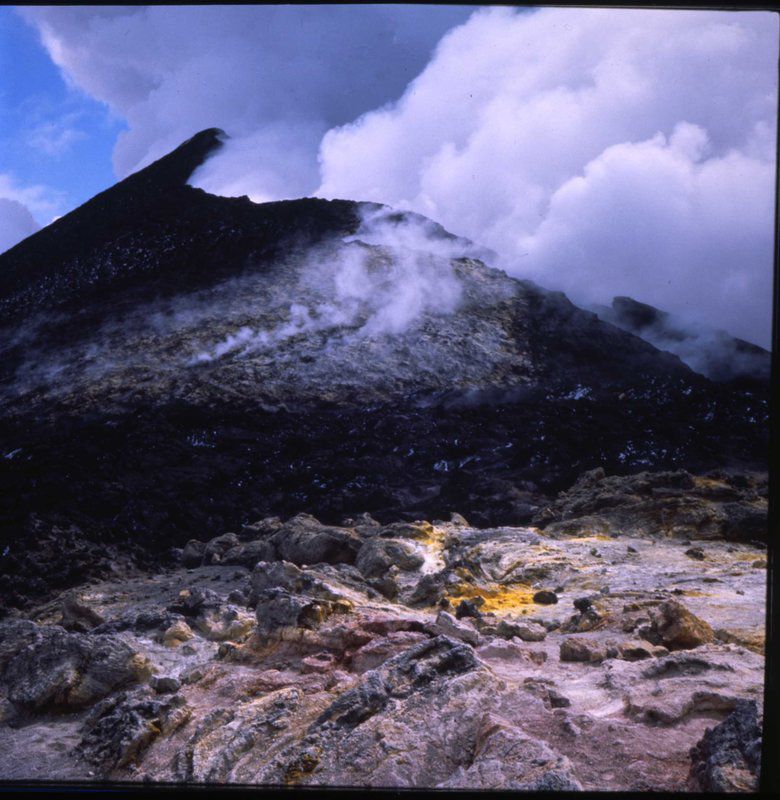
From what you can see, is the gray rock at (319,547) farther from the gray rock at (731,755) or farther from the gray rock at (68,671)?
the gray rock at (731,755)

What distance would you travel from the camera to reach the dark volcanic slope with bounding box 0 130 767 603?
51.6ft

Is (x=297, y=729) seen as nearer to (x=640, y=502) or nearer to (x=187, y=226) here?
(x=640, y=502)

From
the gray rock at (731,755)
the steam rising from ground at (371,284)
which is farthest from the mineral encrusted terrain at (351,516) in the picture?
the steam rising from ground at (371,284)

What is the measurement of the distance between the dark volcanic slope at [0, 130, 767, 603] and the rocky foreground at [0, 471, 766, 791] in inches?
221

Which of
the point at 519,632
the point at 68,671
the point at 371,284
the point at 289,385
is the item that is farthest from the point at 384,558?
the point at 371,284

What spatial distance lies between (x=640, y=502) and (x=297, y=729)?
9.74 meters

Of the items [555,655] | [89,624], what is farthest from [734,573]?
[89,624]

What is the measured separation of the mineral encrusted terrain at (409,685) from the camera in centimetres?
400

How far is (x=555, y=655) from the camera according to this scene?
6.13m

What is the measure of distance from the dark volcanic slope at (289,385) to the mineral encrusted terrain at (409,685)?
6.22 metres

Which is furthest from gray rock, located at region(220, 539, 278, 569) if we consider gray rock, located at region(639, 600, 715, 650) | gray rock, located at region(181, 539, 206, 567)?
gray rock, located at region(639, 600, 715, 650)

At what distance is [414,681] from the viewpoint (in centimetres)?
→ 476

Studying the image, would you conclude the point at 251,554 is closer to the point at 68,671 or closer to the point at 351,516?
the point at 351,516

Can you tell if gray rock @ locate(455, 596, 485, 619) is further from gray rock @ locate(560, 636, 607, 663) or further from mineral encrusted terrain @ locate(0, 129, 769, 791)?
gray rock @ locate(560, 636, 607, 663)
